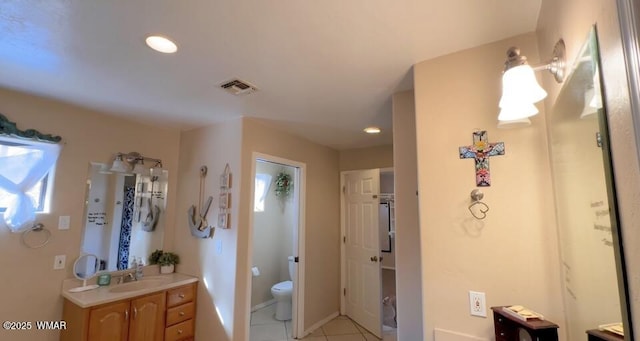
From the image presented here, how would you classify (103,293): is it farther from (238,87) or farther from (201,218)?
(238,87)

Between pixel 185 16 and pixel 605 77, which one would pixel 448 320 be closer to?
pixel 605 77

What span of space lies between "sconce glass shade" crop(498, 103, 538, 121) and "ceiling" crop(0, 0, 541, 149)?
0.47 m

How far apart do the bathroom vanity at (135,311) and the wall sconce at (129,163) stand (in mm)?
1044

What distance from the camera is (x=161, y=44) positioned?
1.54m

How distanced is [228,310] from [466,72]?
2572mm

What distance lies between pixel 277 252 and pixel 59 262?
274cm

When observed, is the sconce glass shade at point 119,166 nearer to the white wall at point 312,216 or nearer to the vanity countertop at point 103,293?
→ the vanity countertop at point 103,293

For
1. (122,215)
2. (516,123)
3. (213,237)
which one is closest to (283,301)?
(213,237)

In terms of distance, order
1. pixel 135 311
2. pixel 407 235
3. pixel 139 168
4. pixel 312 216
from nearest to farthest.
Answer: pixel 407 235, pixel 135 311, pixel 139 168, pixel 312 216

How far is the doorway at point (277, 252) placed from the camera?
11.0ft

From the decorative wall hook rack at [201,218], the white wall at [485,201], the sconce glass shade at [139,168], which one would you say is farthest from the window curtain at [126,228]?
the white wall at [485,201]

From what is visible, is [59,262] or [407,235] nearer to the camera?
[407,235]

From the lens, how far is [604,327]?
2.47 ft

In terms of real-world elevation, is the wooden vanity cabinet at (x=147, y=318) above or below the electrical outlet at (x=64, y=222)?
below
